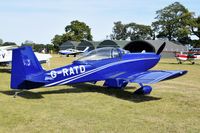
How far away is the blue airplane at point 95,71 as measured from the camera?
942 centimetres

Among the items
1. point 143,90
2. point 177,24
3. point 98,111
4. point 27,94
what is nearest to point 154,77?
point 143,90

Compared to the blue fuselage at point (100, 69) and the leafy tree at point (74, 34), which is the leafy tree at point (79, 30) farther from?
the blue fuselage at point (100, 69)

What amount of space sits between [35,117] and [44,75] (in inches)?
101

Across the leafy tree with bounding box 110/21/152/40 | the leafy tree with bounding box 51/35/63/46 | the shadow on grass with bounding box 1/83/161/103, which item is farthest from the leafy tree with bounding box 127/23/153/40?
the shadow on grass with bounding box 1/83/161/103

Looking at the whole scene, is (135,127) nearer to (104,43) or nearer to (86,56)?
(86,56)

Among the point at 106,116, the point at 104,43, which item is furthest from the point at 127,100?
the point at 104,43

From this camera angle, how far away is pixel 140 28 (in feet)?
372

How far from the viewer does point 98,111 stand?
8.09m

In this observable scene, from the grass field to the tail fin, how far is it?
1.63ft

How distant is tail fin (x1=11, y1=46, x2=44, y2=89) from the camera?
368 inches

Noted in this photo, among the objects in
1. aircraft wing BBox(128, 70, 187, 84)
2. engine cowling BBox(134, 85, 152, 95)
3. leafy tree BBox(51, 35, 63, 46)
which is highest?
leafy tree BBox(51, 35, 63, 46)

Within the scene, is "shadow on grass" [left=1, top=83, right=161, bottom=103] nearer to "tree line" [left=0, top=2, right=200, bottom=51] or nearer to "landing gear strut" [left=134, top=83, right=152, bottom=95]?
"landing gear strut" [left=134, top=83, right=152, bottom=95]

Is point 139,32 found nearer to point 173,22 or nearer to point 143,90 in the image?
point 173,22

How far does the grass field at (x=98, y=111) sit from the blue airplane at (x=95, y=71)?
0.53 meters
